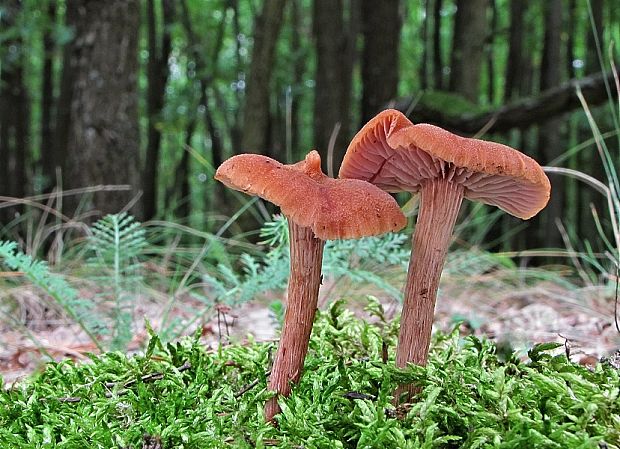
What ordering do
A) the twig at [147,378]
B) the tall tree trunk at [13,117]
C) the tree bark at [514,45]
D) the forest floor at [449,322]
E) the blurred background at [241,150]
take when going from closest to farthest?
the twig at [147,378] < the forest floor at [449,322] < the blurred background at [241,150] < the tall tree trunk at [13,117] < the tree bark at [514,45]

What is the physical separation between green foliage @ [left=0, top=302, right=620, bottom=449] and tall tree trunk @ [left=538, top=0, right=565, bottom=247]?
6.56m

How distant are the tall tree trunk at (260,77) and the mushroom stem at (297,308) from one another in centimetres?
482

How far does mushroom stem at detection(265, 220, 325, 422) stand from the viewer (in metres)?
1.45

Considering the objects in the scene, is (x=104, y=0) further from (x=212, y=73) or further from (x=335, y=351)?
(x=212, y=73)

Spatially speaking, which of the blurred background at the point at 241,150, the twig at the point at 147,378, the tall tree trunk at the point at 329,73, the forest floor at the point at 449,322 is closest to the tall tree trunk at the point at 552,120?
the blurred background at the point at 241,150

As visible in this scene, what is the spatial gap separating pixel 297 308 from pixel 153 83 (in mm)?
10111

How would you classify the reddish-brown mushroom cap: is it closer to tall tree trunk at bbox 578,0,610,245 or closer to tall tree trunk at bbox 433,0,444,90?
tall tree trunk at bbox 578,0,610,245

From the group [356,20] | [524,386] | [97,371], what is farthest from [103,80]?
[356,20]

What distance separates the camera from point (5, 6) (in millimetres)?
6363

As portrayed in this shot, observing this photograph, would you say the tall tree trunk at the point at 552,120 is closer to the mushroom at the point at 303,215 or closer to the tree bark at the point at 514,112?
the tree bark at the point at 514,112

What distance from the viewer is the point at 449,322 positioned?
3107 millimetres

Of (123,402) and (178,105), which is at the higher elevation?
(178,105)

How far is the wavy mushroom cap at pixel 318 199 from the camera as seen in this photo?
4.11 ft

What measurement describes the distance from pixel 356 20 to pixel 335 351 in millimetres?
7565
